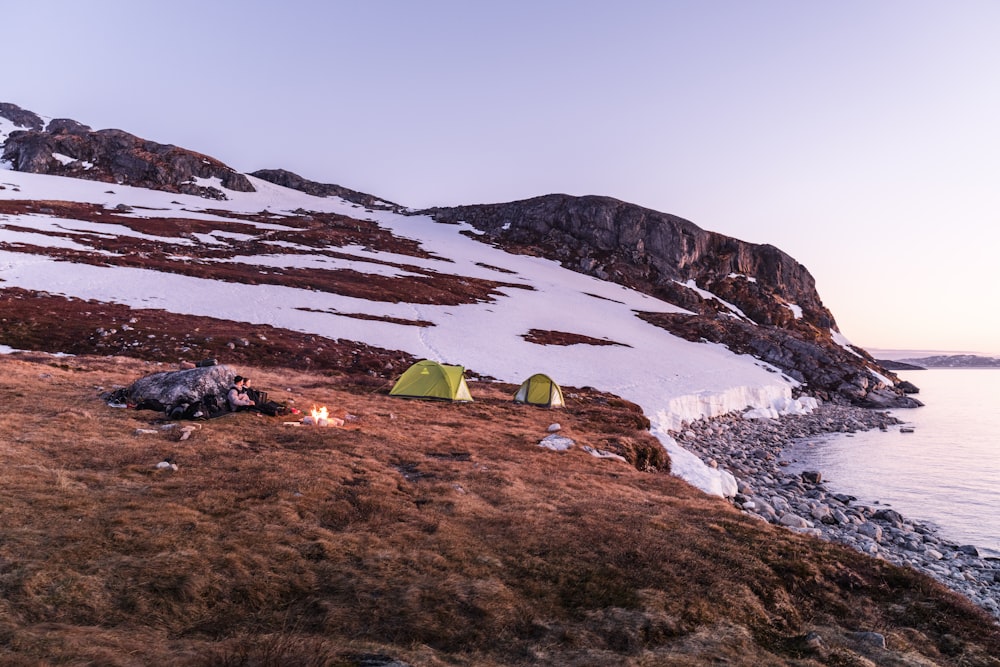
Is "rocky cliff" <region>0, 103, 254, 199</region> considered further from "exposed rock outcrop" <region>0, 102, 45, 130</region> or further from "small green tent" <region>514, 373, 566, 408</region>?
"small green tent" <region>514, 373, 566, 408</region>

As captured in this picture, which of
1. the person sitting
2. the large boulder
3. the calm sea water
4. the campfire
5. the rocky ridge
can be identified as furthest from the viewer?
the rocky ridge

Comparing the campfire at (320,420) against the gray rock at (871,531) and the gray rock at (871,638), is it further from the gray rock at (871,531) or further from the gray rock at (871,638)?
the gray rock at (871,531)

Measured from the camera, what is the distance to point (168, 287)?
151 feet

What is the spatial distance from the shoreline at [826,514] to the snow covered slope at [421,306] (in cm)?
203

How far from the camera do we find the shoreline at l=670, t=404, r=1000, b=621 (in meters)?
14.6

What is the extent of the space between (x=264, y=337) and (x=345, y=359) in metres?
6.16

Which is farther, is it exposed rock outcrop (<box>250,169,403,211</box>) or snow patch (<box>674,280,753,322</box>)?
exposed rock outcrop (<box>250,169,403,211</box>)

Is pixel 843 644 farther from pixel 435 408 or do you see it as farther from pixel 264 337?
pixel 264 337

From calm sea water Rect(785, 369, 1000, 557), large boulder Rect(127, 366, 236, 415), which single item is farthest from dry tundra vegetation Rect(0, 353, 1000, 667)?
calm sea water Rect(785, 369, 1000, 557)

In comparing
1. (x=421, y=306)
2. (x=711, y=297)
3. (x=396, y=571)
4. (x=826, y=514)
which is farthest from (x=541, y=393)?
(x=711, y=297)

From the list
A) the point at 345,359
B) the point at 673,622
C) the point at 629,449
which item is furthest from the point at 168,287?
the point at 673,622

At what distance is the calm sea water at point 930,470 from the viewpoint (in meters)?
19.4

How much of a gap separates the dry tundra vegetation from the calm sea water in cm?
1275

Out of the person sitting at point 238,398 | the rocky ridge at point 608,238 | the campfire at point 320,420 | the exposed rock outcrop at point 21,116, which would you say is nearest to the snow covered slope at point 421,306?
the campfire at point 320,420
